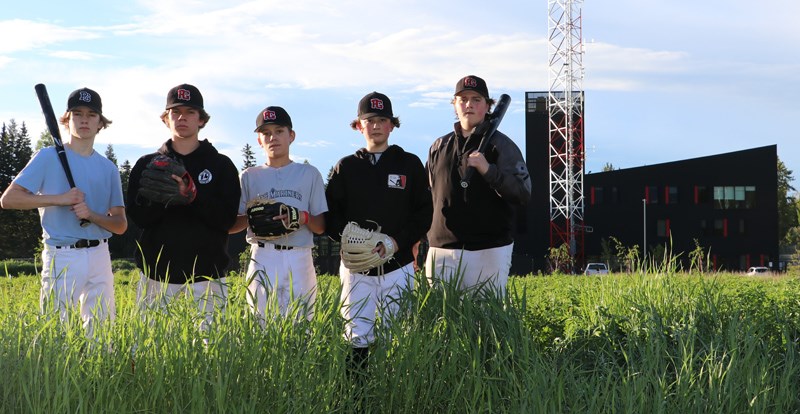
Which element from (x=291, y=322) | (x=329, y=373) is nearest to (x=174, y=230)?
(x=291, y=322)

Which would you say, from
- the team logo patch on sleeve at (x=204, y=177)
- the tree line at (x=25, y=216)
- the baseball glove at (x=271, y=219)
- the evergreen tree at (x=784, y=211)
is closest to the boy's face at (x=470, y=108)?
the baseball glove at (x=271, y=219)

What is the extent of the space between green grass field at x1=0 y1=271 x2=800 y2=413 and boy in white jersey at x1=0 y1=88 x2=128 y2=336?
0.29m

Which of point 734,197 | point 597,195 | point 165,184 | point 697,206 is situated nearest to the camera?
point 165,184

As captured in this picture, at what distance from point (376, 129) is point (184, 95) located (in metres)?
1.52

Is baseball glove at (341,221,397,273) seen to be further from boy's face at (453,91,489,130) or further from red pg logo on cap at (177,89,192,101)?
red pg logo on cap at (177,89,192,101)

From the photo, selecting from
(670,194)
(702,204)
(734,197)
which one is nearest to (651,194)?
(670,194)

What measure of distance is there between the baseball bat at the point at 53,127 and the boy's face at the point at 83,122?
16 centimetres

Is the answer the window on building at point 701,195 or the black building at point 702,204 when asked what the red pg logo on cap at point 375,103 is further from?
the window on building at point 701,195

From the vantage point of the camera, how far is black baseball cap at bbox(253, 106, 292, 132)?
5938 millimetres

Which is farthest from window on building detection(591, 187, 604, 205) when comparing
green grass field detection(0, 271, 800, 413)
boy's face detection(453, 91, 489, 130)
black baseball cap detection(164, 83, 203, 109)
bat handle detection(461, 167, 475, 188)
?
black baseball cap detection(164, 83, 203, 109)

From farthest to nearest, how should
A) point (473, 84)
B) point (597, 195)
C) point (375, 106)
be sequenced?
point (597, 195), point (473, 84), point (375, 106)

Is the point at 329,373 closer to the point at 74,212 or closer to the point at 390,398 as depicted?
the point at 390,398

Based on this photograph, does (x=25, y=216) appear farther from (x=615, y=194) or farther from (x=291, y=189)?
(x=291, y=189)

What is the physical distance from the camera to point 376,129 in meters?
6.01
